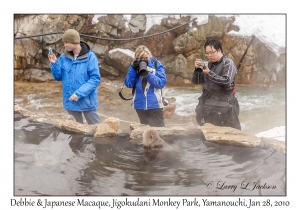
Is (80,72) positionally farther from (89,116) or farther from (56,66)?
(89,116)

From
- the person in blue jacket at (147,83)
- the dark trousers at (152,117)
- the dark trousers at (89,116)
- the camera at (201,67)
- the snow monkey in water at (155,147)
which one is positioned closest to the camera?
the snow monkey in water at (155,147)

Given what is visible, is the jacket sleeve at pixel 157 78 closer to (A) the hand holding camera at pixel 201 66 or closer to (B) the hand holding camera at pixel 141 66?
(B) the hand holding camera at pixel 141 66

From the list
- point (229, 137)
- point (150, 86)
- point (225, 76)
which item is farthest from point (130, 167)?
point (225, 76)

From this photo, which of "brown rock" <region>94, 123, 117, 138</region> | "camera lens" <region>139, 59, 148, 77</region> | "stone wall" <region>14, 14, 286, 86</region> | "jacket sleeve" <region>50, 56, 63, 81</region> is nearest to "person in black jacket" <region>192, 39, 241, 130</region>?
A: "camera lens" <region>139, 59, 148, 77</region>

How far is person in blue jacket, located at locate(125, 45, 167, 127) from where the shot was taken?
336 cm

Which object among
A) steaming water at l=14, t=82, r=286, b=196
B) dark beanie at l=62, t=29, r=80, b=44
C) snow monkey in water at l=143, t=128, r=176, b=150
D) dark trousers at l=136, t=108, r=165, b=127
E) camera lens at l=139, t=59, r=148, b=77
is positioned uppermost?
dark beanie at l=62, t=29, r=80, b=44

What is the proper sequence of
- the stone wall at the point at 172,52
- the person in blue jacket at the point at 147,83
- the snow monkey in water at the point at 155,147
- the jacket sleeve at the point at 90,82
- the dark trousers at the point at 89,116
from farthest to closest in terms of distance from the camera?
1. the stone wall at the point at 172,52
2. the dark trousers at the point at 89,116
3. the jacket sleeve at the point at 90,82
4. the person in blue jacket at the point at 147,83
5. the snow monkey in water at the point at 155,147

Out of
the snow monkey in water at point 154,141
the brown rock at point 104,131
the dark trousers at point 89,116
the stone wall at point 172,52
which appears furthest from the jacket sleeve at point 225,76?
the stone wall at point 172,52

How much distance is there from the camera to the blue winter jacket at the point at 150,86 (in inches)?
135

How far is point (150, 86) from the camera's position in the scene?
11.5 feet

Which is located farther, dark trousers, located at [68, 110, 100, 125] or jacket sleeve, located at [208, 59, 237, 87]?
dark trousers, located at [68, 110, 100, 125]

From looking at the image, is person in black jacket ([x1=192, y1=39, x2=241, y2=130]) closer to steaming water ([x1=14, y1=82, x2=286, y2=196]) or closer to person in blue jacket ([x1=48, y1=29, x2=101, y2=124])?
steaming water ([x1=14, y1=82, x2=286, y2=196])

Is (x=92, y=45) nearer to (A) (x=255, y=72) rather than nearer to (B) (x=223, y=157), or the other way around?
(A) (x=255, y=72)
